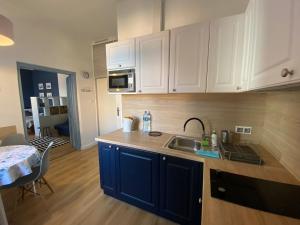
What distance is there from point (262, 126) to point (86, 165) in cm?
308

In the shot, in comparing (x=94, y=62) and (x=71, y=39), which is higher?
(x=71, y=39)

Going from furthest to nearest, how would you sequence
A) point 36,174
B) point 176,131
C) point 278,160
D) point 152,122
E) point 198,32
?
point 152,122 < point 176,131 < point 36,174 < point 198,32 < point 278,160

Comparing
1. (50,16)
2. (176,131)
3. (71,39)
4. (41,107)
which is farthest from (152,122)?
(41,107)

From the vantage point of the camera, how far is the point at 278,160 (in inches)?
49.3

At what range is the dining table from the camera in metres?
1.37

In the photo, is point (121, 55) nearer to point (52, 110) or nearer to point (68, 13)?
point (68, 13)

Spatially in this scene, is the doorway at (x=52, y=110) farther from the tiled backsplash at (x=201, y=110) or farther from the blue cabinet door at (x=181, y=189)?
the blue cabinet door at (x=181, y=189)

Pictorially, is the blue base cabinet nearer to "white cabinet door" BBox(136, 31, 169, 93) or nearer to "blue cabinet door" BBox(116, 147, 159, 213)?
"blue cabinet door" BBox(116, 147, 159, 213)

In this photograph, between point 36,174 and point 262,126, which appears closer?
point 262,126

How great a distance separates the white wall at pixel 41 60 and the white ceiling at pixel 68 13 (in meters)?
0.10

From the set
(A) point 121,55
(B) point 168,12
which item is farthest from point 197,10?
(A) point 121,55

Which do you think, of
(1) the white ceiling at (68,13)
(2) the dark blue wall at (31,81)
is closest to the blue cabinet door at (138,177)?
(1) the white ceiling at (68,13)

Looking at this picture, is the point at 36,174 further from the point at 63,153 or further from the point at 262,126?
the point at 262,126

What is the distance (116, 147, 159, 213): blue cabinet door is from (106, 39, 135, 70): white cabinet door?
111 cm
